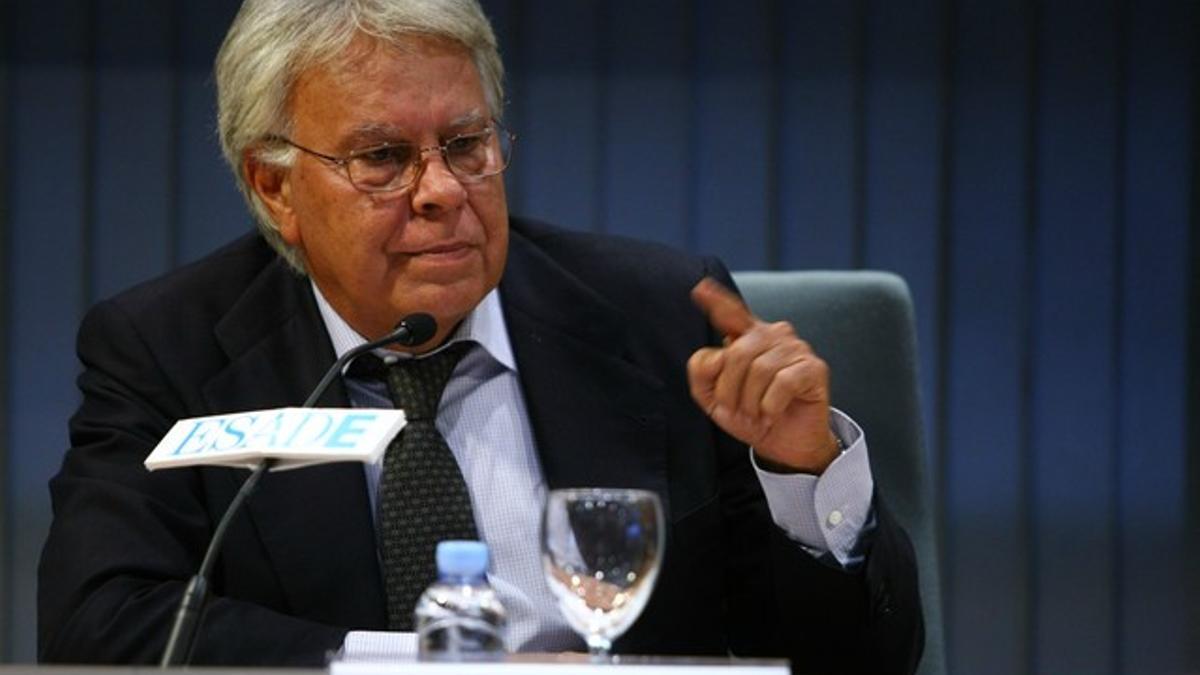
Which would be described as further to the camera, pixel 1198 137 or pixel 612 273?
pixel 1198 137

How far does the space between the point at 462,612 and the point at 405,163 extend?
91 cm

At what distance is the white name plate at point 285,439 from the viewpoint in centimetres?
159

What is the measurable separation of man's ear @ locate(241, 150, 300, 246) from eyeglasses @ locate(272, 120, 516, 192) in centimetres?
14

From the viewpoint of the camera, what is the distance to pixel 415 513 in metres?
2.20

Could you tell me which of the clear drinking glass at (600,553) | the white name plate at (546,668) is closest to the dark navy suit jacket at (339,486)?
the clear drinking glass at (600,553)

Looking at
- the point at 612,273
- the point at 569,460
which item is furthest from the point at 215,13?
the point at 569,460

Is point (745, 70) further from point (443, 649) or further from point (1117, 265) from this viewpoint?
point (443, 649)

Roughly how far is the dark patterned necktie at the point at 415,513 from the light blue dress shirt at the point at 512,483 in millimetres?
33

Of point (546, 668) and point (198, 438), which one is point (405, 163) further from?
point (546, 668)

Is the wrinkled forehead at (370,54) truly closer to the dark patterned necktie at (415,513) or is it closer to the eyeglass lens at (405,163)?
the eyeglass lens at (405,163)

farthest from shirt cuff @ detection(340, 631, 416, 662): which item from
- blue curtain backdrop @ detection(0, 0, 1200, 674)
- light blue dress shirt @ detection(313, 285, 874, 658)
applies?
blue curtain backdrop @ detection(0, 0, 1200, 674)

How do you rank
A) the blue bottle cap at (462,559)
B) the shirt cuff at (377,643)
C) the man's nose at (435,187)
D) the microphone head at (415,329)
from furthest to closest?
1. the man's nose at (435,187)
2. the microphone head at (415,329)
3. the shirt cuff at (377,643)
4. the blue bottle cap at (462,559)

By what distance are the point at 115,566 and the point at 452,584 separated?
2.38ft

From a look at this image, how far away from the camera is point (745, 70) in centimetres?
373
